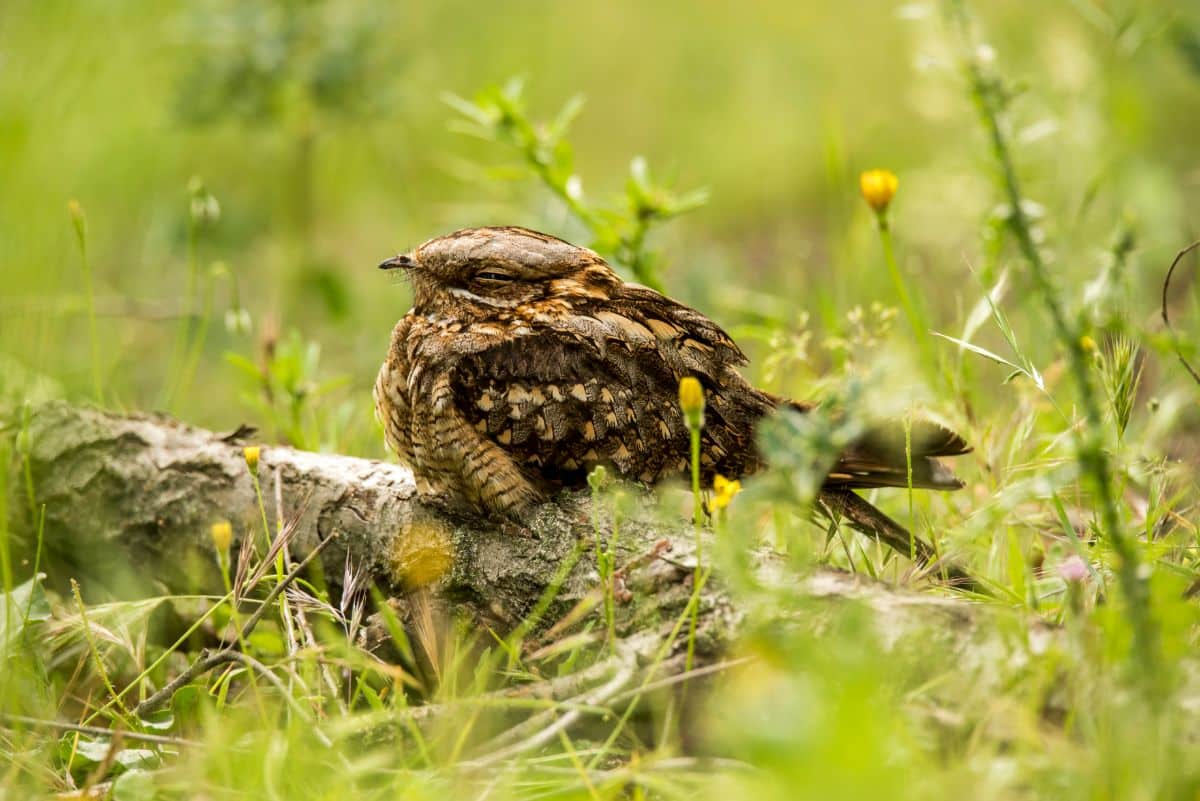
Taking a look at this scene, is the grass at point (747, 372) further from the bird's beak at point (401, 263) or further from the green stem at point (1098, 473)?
the bird's beak at point (401, 263)

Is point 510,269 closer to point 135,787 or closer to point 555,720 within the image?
point 555,720

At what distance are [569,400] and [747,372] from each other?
2.36 metres

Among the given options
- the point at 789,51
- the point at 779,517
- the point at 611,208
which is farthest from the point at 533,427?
the point at 789,51

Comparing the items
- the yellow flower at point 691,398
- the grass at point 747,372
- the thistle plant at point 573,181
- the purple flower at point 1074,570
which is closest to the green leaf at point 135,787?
the grass at point 747,372

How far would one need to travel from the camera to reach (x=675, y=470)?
2482mm

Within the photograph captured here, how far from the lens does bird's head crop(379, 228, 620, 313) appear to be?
105 inches

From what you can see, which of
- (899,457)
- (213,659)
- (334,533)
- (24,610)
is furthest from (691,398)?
(24,610)

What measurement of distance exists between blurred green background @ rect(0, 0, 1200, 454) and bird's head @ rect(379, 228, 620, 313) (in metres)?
0.64

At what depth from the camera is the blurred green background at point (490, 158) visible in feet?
12.3

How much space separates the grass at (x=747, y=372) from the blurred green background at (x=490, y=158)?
0.10 feet

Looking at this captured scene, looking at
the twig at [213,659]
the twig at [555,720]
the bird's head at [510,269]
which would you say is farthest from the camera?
the bird's head at [510,269]

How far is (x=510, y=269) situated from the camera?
8.77 ft

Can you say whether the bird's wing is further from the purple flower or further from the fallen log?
the purple flower

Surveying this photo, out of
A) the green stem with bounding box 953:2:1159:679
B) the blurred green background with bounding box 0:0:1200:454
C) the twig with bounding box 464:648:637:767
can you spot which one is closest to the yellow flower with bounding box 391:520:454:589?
the twig with bounding box 464:648:637:767
